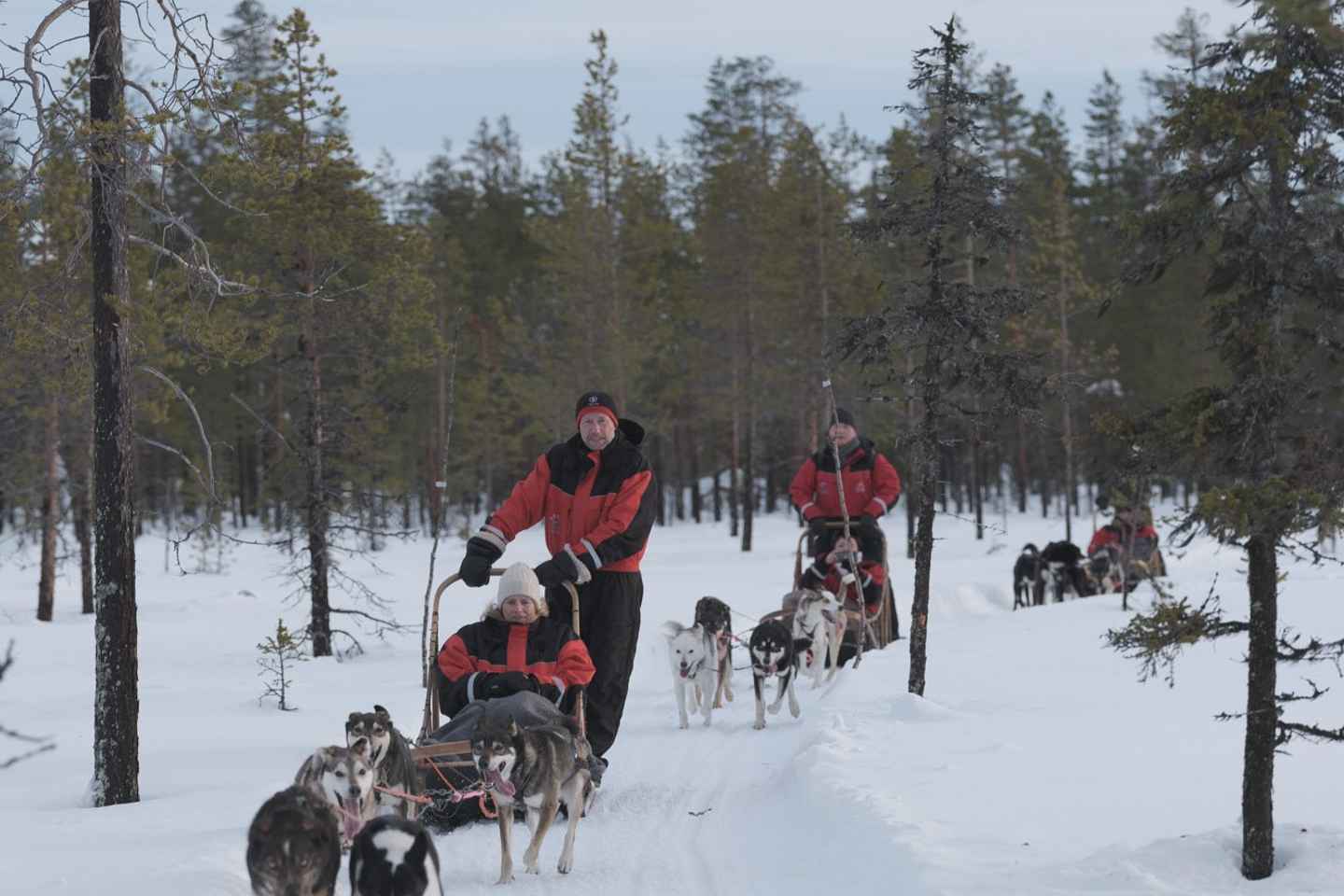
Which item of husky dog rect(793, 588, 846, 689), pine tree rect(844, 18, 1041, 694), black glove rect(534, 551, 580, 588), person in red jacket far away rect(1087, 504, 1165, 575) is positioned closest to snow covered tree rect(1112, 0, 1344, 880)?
black glove rect(534, 551, 580, 588)

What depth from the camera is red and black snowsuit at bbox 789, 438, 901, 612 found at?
14492mm

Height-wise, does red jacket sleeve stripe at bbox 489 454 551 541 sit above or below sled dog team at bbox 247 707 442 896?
above

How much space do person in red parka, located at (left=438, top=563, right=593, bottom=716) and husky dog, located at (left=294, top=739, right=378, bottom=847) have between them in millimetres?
2229

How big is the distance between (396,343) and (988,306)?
8.70 meters

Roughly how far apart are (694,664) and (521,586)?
3.26 meters

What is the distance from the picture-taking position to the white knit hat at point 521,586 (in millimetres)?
7926

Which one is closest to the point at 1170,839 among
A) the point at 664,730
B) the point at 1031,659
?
the point at 664,730

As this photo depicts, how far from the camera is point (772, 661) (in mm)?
10938

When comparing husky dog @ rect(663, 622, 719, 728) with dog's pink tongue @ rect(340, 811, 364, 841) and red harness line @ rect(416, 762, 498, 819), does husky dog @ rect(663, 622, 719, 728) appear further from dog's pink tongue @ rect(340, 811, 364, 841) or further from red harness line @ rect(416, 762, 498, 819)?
dog's pink tongue @ rect(340, 811, 364, 841)

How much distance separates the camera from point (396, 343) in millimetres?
17094

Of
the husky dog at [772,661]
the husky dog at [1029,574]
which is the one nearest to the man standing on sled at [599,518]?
the husky dog at [772,661]

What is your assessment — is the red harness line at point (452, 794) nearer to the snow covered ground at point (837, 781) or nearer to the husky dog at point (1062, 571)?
the snow covered ground at point (837, 781)

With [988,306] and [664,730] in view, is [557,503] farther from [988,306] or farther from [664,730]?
[988,306]

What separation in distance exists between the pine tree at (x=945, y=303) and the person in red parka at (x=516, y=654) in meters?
4.18
